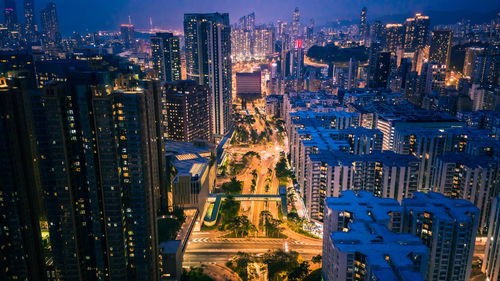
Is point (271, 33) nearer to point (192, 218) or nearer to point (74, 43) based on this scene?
point (74, 43)

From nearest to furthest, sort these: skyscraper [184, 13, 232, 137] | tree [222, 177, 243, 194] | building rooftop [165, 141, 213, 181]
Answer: building rooftop [165, 141, 213, 181]
tree [222, 177, 243, 194]
skyscraper [184, 13, 232, 137]

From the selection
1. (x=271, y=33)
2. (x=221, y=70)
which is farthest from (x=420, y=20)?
(x=221, y=70)

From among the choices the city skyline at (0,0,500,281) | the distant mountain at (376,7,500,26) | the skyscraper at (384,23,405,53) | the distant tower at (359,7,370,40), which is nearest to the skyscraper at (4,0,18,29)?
the city skyline at (0,0,500,281)

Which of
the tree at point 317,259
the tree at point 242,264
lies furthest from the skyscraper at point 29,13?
the tree at point 317,259

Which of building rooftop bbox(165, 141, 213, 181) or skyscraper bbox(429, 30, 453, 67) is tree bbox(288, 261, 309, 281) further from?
skyscraper bbox(429, 30, 453, 67)

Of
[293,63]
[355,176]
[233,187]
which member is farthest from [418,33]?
[233,187]
